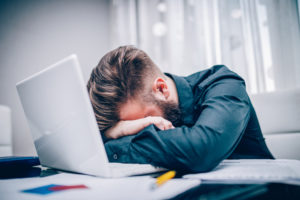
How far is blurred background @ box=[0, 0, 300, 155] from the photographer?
1.43 metres

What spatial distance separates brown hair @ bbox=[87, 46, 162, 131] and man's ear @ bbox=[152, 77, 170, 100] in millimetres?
37

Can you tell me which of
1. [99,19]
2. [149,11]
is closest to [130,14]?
[149,11]

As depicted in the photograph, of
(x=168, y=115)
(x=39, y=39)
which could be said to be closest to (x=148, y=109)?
(x=168, y=115)

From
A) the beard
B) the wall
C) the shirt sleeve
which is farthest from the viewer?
the wall

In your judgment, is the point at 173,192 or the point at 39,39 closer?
the point at 173,192

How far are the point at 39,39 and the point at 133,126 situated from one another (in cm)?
187

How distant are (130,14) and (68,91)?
2270mm

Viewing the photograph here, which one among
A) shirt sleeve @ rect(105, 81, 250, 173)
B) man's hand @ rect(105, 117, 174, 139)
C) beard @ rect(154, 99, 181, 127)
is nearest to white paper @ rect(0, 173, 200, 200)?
shirt sleeve @ rect(105, 81, 250, 173)

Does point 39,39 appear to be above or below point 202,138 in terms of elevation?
above

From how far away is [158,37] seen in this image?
228 centimetres

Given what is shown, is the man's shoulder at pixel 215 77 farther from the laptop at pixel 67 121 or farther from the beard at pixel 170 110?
the laptop at pixel 67 121

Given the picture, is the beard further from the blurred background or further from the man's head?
the blurred background

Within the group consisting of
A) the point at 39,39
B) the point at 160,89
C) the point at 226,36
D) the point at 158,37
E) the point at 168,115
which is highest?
the point at 39,39

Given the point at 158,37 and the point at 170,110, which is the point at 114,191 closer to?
the point at 170,110
